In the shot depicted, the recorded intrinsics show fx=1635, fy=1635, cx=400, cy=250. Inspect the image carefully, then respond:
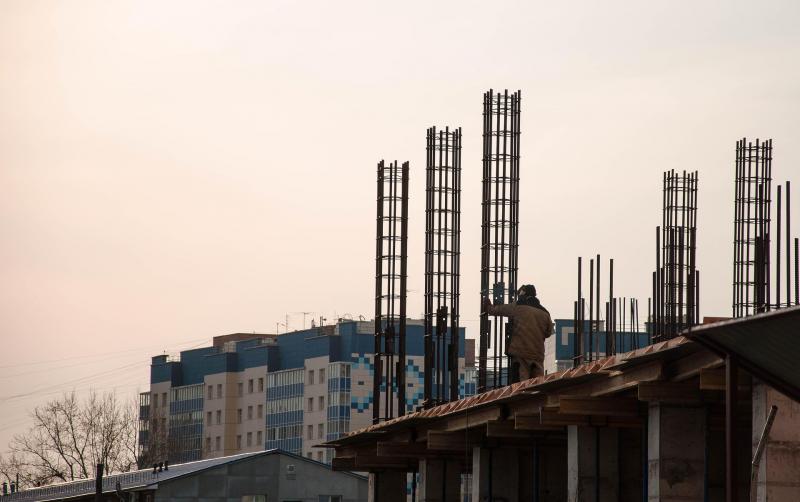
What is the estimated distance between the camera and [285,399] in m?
127

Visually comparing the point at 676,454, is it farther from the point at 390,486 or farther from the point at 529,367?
the point at 390,486

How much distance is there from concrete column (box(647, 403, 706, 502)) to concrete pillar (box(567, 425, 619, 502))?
3.36 m

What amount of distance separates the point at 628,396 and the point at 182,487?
31.8 meters

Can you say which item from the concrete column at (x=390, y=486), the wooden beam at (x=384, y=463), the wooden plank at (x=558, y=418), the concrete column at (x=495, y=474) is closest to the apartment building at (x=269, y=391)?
the concrete column at (x=390, y=486)

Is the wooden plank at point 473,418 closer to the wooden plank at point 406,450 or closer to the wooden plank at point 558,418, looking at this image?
the wooden plank at point 558,418

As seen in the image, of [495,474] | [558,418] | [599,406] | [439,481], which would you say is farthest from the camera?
[439,481]

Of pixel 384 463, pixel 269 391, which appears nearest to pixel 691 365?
pixel 384 463

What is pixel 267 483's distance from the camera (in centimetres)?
5209

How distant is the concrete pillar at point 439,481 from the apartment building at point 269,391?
7245 centimetres

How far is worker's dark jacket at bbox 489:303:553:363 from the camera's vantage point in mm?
24906

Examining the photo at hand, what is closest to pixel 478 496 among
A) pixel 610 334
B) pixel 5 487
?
pixel 610 334

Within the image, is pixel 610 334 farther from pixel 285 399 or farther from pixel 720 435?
pixel 285 399

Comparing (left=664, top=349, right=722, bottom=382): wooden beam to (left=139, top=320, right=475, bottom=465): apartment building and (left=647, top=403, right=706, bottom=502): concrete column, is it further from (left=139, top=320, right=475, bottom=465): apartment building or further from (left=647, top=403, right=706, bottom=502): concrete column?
(left=139, top=320, right=475, bottom=465): apartment building

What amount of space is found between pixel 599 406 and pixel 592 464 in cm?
208
